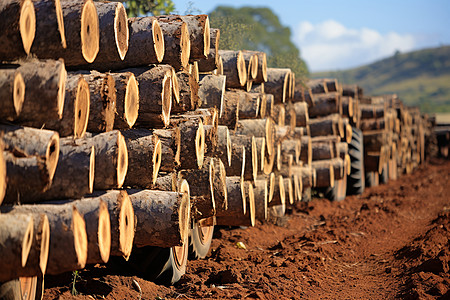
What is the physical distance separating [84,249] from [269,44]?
193 ft

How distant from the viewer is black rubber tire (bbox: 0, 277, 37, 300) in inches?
170

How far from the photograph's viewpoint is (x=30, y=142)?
3.99 metres

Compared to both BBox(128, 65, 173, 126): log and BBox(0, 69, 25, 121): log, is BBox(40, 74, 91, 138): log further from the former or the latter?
BBox(128, 65, 173, 126): log

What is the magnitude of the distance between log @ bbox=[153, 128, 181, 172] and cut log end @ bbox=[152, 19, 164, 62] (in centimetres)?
76

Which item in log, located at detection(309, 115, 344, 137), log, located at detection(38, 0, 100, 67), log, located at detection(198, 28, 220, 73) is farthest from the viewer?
log, located at detection(309, 115, 344, 137)

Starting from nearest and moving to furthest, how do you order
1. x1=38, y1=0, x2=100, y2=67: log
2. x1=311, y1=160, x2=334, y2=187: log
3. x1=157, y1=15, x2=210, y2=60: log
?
x1=38, y1=0, x2=100, y2=67: log < x1=157, y1=15, x2=210, y2=60: log < x1=311, y1=160, x2=334, y2=187: log

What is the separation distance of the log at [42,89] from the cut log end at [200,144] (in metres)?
2.55

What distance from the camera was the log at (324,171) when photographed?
1387 cm

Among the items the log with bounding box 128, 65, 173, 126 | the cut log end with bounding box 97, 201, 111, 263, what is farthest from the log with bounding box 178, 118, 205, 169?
the cut log end with bounding box 97, 201, 111, 263

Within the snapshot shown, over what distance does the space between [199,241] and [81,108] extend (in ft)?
12.4

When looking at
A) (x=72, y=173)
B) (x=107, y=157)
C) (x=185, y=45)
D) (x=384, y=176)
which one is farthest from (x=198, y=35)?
(x=384, y=176)

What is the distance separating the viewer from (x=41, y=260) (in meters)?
3.98

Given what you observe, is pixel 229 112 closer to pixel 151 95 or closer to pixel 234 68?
pixel 234 68

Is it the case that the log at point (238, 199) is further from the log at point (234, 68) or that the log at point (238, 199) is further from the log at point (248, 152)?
the log at point (234, 68)
